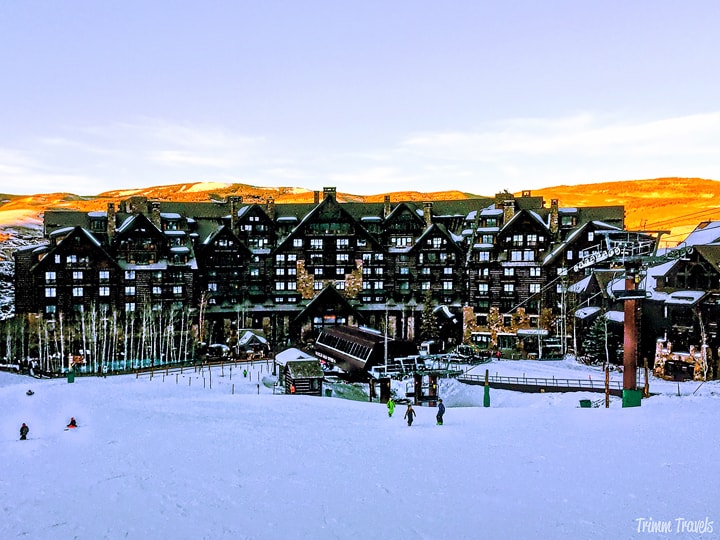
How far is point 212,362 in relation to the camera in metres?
67.2

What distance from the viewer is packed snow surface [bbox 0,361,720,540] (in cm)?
2027

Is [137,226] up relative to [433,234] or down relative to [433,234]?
up

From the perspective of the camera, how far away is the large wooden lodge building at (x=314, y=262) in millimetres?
72438

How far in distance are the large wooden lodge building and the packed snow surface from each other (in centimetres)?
3177

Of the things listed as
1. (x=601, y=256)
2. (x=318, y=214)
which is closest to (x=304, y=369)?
(x=601, y=256)

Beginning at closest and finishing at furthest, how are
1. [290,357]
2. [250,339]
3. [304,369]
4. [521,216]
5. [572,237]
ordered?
[304,369]
[290,357]
[250,339]
[572,237]
[521,216]

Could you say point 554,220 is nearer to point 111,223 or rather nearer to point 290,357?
point 290,357

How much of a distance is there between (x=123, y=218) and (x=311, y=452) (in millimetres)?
58117

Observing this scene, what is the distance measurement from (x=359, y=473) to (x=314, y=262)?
187 feet

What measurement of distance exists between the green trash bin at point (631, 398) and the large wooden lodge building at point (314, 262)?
29.5 m

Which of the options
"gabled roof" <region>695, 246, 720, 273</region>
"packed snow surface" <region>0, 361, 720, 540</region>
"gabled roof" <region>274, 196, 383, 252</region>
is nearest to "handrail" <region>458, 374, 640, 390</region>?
"packed snow surface" <region>0, 361, 720, 540</region>

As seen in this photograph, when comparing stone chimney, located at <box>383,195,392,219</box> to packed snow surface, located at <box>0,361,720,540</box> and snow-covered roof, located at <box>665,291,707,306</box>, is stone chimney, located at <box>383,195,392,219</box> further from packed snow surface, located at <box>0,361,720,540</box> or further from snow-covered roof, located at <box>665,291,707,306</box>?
packed snow surface, located at <box>0,361,720,540</box>

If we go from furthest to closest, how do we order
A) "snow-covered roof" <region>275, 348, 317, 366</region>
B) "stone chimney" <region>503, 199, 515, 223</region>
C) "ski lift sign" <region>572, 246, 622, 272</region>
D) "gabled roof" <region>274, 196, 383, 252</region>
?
"gabled roof" <region>274, 196, 383, 252</region>, "stone chimney" <region>503, 199, 515, 223</region>, "snow-covered roof" <region>275, 348, 317, 366</region>, "ski lift sign" <region>572, 246, 622, 272</region>

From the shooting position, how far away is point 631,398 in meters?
39.2
